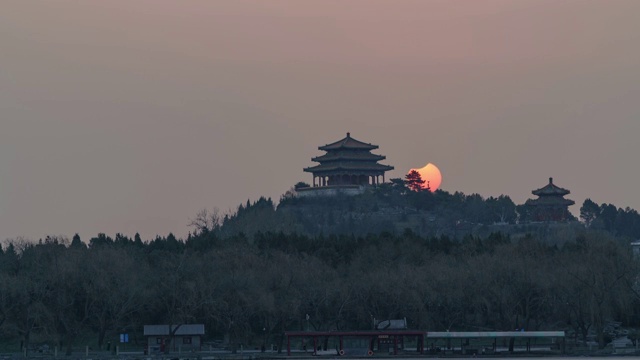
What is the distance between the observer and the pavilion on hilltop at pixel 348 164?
194 metres

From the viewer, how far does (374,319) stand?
301ft

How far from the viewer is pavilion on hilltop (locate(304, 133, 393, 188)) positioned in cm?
19450

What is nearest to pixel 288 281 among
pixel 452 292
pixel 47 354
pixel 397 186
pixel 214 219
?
pixel 452 292

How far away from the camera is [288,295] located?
308 ft

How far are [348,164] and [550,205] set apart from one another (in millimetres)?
28638

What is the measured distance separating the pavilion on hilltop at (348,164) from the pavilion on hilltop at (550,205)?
22.9m

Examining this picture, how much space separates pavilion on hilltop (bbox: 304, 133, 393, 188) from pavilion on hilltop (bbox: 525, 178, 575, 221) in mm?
22918

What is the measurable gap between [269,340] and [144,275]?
10165 mm

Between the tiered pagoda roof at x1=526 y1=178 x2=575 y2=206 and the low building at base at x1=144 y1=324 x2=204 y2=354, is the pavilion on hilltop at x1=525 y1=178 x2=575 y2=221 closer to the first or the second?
the tiered pagoda roof at x1=526 y1=178 x2=575 y2=206

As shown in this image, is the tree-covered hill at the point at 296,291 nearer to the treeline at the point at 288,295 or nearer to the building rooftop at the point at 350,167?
the treeline at the point at 288,295

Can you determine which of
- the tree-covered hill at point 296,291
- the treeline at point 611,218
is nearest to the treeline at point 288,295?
the tree-covered hill at point 296,291

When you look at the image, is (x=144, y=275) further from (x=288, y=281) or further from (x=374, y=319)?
(x=374, y=319)

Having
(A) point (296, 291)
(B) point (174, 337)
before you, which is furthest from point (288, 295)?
(B) point (174, 337)

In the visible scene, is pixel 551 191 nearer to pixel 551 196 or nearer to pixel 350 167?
pixel 551 196
